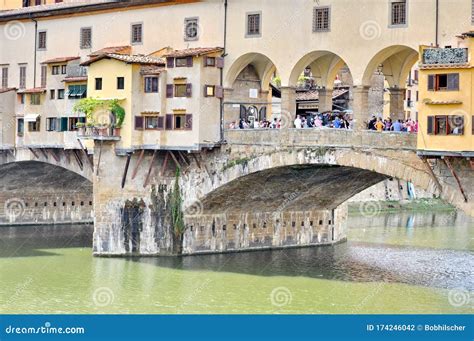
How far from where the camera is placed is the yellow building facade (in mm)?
32125

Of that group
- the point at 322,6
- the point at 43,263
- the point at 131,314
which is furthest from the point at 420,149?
the point at 43,263

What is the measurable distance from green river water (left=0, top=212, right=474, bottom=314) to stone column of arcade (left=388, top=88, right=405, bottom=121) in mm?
5158

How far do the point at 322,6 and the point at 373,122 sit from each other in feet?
13.2

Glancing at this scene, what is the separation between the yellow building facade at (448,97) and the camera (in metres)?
32.1

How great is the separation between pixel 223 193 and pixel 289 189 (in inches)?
98.5

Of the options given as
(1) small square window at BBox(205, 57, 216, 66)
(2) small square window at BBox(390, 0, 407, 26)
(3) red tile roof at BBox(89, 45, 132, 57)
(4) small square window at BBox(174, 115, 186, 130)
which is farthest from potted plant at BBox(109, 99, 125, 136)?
(2) small square window at BBox(390, 0, 407, 26)

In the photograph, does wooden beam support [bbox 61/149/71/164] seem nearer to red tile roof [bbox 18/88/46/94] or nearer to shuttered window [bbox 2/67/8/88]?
red tile roof [bbox 18/88/46/94]

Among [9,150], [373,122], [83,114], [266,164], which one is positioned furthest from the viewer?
[9,150]

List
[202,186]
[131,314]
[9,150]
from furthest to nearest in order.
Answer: [9,150], [202,186], [131,314]

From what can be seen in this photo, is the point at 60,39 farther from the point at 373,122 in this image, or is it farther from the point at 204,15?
the point at 373,122

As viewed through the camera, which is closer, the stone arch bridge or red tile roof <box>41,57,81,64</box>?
the stone arch bridge

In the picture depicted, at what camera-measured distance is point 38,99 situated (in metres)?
47.2

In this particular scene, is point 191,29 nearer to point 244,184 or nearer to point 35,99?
point 244,184

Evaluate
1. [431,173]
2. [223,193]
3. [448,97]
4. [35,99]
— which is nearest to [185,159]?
[223,193]
